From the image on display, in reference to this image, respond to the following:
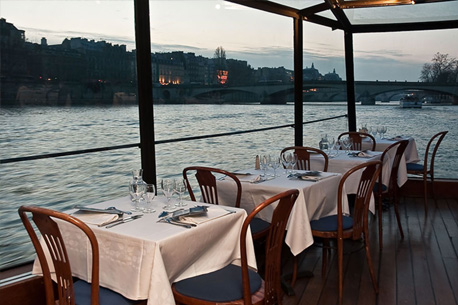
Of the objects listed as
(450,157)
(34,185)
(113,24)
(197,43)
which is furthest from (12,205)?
(450,157)

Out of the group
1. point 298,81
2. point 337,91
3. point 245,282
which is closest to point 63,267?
point 245,282

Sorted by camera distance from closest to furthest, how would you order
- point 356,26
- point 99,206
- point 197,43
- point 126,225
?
point 126,225 < point 99,206 < point 356,26 < point 197,43

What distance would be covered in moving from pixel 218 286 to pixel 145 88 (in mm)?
2062

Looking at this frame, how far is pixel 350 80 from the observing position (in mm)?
7207

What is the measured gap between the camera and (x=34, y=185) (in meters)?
12.2

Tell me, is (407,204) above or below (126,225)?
below

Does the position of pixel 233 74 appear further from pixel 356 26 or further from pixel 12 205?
pixel 12 205

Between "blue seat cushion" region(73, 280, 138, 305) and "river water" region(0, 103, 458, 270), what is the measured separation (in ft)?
6.31

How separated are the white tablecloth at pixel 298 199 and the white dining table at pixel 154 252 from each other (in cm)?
71

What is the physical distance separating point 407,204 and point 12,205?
8.88 meters

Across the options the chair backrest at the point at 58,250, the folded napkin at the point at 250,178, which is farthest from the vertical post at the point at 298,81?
the chair backrest at the point at 58,250

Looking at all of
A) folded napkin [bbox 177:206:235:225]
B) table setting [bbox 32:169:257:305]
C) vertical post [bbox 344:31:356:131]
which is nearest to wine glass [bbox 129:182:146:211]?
table setting [bbox 32:169:257:305]

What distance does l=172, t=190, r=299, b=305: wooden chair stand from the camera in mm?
2150

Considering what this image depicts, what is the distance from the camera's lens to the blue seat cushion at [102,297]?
2.11 metres
